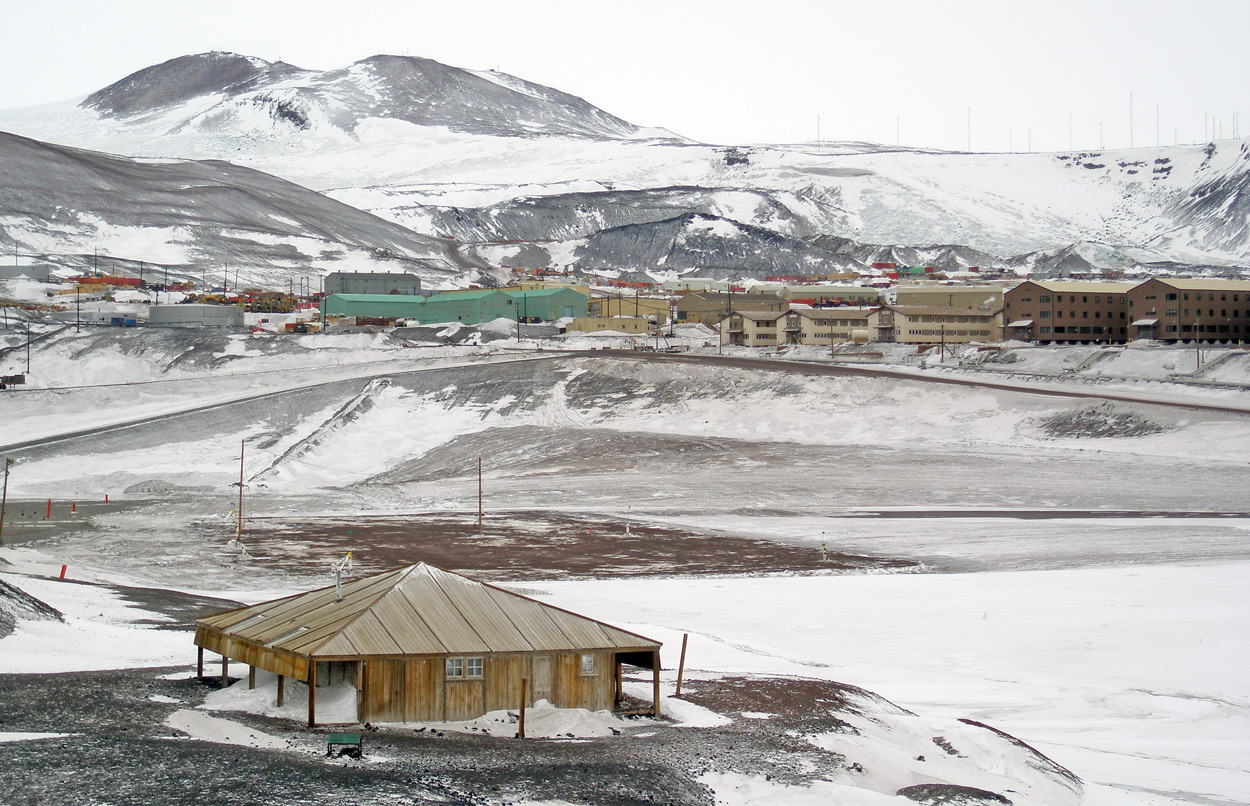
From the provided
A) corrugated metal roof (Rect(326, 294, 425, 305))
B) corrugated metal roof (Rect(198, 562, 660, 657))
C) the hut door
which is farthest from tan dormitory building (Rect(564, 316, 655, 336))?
the hut door

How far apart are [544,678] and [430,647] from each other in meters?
2.24

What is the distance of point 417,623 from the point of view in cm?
2117

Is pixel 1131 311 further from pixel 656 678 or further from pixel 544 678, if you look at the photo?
pixel 544 678

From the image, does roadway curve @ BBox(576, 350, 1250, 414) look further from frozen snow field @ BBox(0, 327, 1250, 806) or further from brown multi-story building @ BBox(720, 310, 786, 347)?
brown multi-story building @ BBox(720, 310, 786, 347)

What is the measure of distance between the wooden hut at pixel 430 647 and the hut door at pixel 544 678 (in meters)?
0.02

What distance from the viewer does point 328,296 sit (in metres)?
138

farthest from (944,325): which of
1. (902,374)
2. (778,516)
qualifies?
(778,516)

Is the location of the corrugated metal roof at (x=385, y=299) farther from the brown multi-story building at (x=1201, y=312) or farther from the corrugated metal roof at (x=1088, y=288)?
the brown multi-story building at (x=1201, y=312)

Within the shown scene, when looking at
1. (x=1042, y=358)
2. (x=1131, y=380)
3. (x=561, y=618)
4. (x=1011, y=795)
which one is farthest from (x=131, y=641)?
(x=1042, y=358)

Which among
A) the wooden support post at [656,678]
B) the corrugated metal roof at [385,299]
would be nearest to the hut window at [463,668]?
the wooden support post at [656,678]

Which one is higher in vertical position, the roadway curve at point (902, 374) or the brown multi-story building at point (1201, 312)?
the brown multi-story building at point (1201, 312)

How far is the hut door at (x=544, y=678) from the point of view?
2130cm

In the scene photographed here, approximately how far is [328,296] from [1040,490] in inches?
3858

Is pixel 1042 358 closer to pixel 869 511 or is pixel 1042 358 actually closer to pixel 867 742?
pixel 869 511
